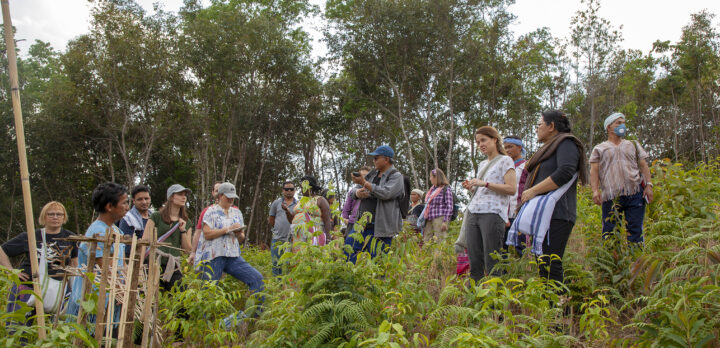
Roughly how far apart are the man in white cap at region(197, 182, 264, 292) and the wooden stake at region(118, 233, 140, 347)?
2.28 metres

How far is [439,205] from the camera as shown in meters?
8.36

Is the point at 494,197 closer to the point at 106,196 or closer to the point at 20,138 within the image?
the point at 106,196

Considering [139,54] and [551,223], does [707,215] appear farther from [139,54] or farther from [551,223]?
[139,54]

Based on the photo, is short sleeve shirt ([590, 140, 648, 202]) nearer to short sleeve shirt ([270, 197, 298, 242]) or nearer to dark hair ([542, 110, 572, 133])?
dark hair ([542, 110, 572, 133])

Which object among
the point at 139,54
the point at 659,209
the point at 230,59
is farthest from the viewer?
the point at 230,59

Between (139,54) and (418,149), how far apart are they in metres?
16.6

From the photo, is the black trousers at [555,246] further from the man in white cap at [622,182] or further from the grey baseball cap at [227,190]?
the grey baseball cap at [227,190]

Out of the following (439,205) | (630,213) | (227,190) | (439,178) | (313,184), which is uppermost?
(439,178)

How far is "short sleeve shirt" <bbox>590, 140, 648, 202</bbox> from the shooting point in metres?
4.93

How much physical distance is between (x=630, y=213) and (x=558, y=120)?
4.89 ft

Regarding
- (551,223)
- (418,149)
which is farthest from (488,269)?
(418,149)

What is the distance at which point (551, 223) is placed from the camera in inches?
154

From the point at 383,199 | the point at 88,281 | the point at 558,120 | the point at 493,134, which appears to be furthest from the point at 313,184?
the point at 88,281

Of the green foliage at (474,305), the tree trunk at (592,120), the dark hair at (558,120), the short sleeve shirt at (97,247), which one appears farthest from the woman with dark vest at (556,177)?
the tree trunk at (592,120)
